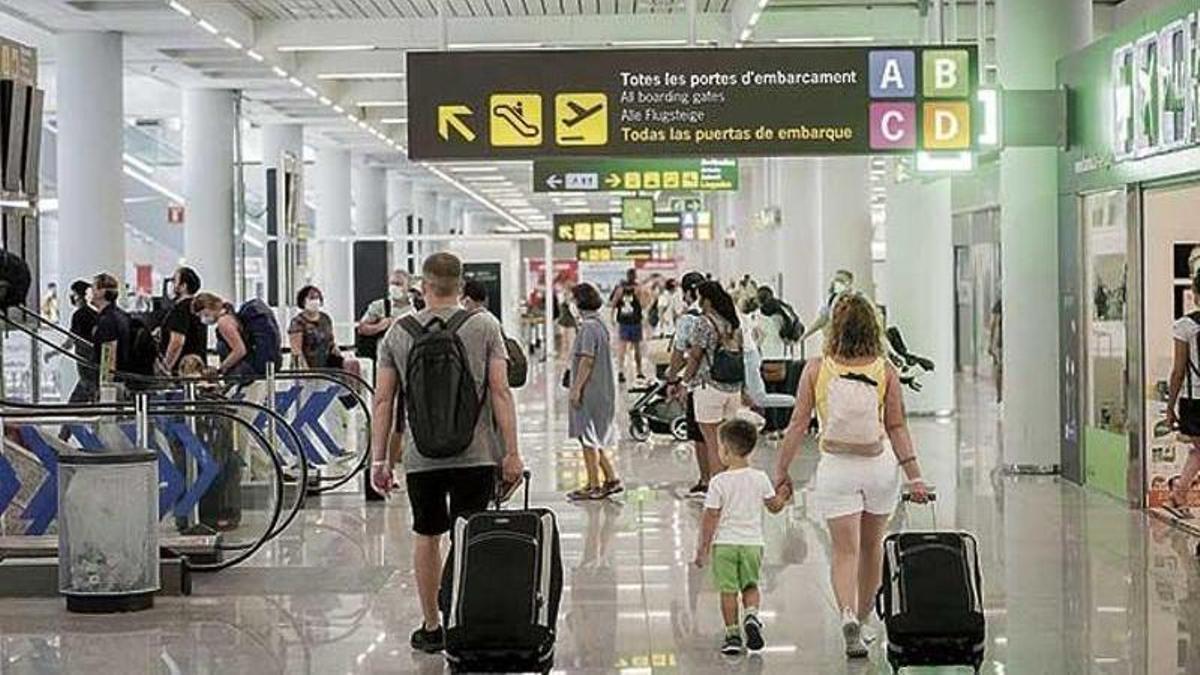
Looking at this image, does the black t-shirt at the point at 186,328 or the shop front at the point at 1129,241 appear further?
the black t-shirt at the point at 186,328

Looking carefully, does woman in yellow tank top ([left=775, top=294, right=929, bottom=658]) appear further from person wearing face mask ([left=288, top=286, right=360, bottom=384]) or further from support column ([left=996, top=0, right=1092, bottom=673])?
person wearing face mask ([left=288, top=286, right=360, bottom=384])

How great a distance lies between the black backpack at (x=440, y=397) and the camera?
735cm

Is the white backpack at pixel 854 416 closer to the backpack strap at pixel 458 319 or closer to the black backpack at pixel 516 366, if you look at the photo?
the backpack strap at pixel 458 319

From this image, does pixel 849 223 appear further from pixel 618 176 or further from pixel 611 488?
pixel 611 488

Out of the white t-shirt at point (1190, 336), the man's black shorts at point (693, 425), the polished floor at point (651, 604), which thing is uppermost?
the white t-shirt at point (1190, 336)

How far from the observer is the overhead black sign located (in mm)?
12609

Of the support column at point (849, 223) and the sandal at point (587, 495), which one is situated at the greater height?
the support column at point (849, 223)

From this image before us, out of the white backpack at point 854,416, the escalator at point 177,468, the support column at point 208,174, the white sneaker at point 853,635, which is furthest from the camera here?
the support column at point 208,174

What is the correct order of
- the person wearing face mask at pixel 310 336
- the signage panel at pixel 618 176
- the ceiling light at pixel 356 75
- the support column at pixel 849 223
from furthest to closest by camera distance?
the ceiling light at pixel 356 75
the support column at pixel 849 223
the signage panel at pixel 618 176
the person wearing face mask at pixel 310 336

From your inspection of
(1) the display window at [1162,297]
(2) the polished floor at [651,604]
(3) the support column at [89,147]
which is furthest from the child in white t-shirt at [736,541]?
(3) the support column at [89,147]

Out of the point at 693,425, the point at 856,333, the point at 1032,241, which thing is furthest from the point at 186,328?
the point at 856,333

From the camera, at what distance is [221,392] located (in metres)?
13.0

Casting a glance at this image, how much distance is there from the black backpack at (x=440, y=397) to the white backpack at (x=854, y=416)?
1.46m

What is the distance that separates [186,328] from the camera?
14070mm
